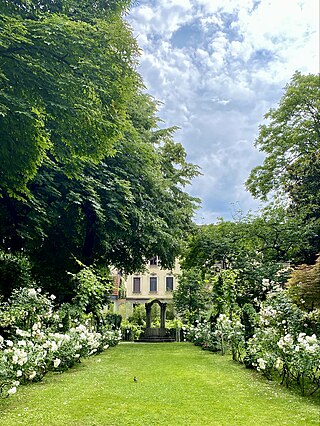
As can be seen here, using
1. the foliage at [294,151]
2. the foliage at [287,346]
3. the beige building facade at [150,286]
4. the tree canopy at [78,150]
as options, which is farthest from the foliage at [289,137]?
the beige building facade at [150,286]

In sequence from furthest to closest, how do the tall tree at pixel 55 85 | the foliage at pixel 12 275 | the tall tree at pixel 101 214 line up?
the tall tree at pixel 101 214
the foliage at pixel 12 275
the tall tree at pixel 55 85

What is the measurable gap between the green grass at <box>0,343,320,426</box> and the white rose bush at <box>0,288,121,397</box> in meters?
0.28

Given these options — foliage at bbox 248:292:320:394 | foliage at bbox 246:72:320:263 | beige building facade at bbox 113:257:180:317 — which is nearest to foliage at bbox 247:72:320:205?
foliage at bbox 246:72:320:263

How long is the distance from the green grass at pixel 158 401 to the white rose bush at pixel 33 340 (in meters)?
0.28

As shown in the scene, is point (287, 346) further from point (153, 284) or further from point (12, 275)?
point (153, 284)

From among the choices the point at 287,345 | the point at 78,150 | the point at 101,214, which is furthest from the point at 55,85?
the point at 287,345

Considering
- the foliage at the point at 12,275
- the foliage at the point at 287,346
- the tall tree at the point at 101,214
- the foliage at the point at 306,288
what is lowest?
the foliage at the point at 287,346

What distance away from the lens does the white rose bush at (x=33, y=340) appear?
5120 millimetres

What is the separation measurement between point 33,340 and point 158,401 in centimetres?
273

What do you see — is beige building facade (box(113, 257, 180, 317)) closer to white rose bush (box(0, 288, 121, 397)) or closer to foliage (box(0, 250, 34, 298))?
white rose bush (box(0, 288, 121, 397))

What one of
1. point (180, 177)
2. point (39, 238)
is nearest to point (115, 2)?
point (39, 238)

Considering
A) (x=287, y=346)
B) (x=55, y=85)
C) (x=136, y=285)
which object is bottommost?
(x=287, y=346)

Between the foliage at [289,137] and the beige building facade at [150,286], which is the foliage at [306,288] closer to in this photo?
the foliage at [289,137]

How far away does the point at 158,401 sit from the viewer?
4988mm
